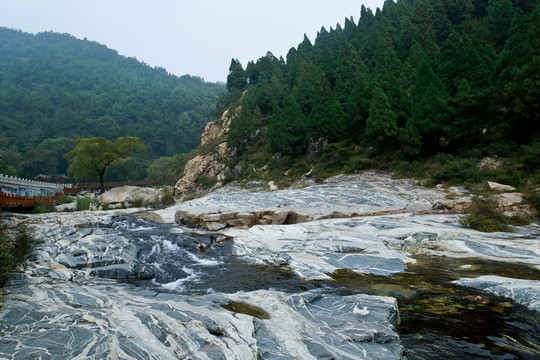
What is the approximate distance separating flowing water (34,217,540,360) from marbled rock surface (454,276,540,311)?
0.69 feet

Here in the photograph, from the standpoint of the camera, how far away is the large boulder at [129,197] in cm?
3050

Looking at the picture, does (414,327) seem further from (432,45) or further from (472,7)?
(472,7)

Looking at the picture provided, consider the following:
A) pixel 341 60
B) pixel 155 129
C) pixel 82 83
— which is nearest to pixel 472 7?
pixel 341 60

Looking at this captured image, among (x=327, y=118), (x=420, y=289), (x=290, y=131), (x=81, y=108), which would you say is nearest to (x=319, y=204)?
(x=420, y=289)

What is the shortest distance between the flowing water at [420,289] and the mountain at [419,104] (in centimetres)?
1233

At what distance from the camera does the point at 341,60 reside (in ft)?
123

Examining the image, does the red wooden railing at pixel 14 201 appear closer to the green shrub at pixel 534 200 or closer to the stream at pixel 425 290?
the stream at pixel 425 290

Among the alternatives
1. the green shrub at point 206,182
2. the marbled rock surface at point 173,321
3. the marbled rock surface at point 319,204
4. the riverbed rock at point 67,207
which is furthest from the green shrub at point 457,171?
the riverbed rock at point 67,207

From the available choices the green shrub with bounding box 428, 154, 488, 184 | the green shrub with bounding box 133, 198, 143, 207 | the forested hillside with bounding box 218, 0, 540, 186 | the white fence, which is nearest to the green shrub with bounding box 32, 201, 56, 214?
the green shrub with bounding box 133, 198, 143, 207

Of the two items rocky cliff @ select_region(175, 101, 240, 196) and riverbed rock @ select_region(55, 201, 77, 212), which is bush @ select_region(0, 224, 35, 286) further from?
rocky cliff @ select_region(175, 101, 240, 196)

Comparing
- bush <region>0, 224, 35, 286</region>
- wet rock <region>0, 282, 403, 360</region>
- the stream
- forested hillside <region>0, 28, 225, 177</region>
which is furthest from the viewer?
forested hillside <region>0, 28, 225, 177</region>

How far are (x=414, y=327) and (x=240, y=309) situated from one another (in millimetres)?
3000

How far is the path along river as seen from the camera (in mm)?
4496

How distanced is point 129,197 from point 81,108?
255ft
